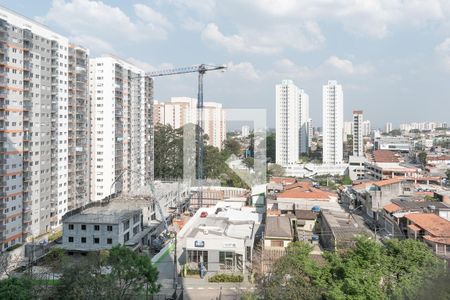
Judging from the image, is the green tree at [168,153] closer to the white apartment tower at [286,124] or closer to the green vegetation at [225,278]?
the white apartment tower at [286,124]

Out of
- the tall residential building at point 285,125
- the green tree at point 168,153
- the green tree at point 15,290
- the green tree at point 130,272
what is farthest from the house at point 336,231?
the tall residential building at point 285,125

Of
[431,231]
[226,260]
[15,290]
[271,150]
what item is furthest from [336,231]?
[271,150]

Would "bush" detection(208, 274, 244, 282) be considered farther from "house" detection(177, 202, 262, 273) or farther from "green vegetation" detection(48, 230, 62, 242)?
"green vegetation" detection(48, 230, 62, 242)

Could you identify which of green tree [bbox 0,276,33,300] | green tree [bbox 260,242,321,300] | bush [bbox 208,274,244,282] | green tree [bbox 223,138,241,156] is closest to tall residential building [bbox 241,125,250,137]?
green tree [bbox 223,138,241,156]

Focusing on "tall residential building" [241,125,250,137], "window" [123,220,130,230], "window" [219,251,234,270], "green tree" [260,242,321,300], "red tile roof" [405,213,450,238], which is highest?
"tall residential building" [241,125,250,137]

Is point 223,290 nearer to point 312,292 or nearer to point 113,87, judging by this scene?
point 312,292

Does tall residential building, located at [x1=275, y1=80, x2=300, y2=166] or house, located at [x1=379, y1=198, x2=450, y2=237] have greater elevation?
tall residential building, located at [x1=275, y1=80, x2=300, y2=166]
